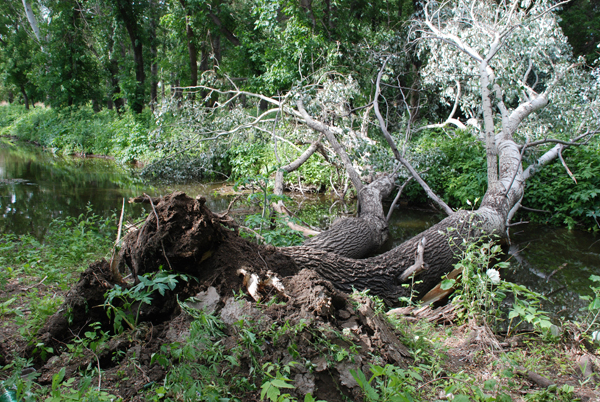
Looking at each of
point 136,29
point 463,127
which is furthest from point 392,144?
point 136,29

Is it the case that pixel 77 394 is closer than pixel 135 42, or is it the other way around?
pixel 77 394

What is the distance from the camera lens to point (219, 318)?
2434 mm

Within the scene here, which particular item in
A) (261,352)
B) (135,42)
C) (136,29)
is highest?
(136,29)

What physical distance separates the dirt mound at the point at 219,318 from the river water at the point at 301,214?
2.71 m

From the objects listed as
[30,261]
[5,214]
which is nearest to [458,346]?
[30,261]

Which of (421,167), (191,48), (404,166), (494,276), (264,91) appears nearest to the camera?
(494,276)

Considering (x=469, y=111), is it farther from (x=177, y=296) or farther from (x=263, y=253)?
(x=177, y=296)

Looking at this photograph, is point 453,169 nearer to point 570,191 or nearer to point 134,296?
point 570,191

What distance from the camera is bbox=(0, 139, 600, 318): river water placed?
5.30 metres

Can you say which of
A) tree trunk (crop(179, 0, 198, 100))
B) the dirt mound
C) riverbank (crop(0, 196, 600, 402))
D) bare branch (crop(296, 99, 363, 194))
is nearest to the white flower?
riverbank (crop(0, 196, 600, 402))

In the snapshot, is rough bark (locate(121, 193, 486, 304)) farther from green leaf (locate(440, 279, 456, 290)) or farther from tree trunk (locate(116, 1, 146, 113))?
tree trunk (locate(116, 1, 146, 113))

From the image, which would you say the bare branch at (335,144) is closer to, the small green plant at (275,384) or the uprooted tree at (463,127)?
the uprooted tree at (463,127)

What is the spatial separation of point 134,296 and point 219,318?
0.53 meters

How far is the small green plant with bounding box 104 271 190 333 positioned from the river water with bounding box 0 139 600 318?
2.94 metres
